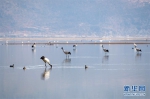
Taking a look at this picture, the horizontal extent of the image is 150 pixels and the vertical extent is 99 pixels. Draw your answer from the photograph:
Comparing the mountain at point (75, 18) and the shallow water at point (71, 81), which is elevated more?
the mountain at point (75, 18)

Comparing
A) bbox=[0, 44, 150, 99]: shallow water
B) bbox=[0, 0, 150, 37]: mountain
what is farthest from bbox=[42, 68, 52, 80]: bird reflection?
bbox=[0, 0, 150, 37]: mountain

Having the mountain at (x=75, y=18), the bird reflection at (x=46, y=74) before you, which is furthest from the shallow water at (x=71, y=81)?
the mountain at (x=75, y=18)

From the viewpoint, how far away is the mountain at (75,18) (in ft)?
536

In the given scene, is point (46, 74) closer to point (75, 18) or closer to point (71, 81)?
point (71, 81)

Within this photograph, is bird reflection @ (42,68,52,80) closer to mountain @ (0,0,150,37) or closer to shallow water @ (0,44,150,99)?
shallow water @ (0,44,150,99)

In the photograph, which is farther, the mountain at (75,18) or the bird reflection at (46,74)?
the mountain at (75,18)

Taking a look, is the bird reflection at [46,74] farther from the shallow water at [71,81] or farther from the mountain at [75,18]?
the mountain at [75,18]

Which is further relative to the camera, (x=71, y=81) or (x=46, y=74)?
(x=46, y=74)

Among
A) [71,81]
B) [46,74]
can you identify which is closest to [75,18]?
[46,74]

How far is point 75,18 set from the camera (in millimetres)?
180875

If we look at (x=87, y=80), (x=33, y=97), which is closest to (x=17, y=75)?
(x=87, y=80)

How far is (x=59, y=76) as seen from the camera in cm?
2130

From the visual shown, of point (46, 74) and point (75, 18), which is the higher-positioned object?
point (75, 18)

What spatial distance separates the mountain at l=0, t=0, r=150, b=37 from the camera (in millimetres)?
163250
